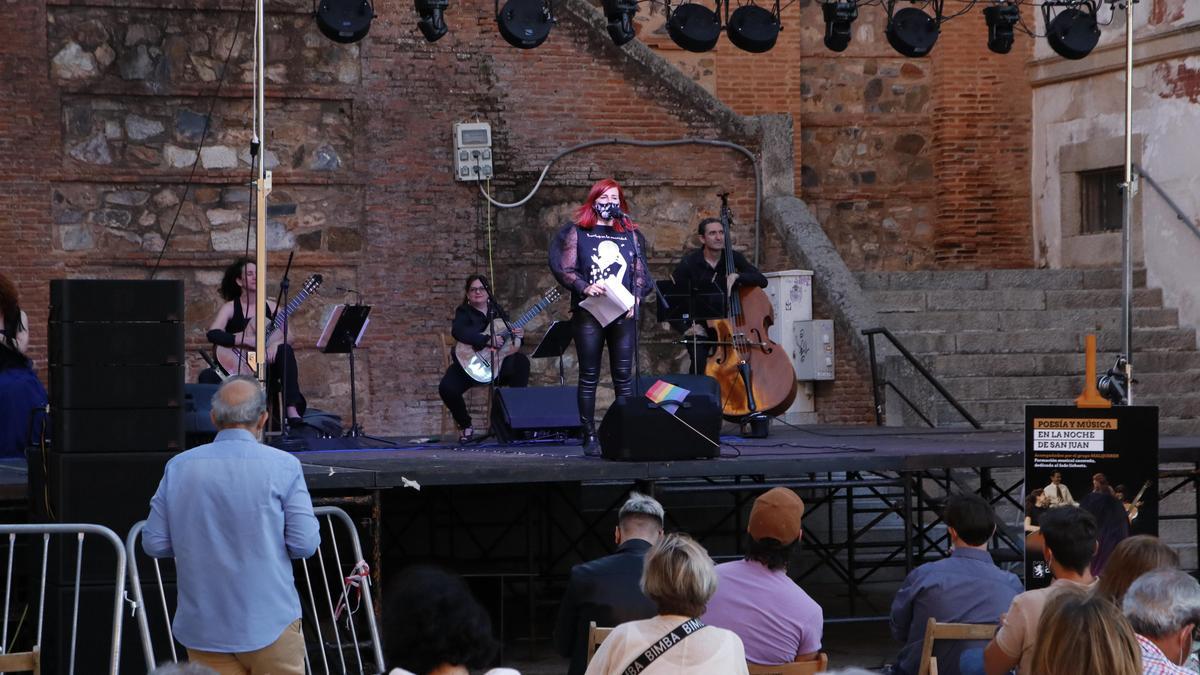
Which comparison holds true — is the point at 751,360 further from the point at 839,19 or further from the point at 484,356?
the point at 839,19

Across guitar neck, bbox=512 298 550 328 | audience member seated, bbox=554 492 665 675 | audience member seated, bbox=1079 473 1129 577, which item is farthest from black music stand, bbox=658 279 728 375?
audience member seated, bbox=554 492 665 675

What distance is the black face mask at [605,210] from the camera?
36.3ft

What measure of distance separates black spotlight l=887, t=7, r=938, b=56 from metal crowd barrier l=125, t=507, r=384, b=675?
6.22 m

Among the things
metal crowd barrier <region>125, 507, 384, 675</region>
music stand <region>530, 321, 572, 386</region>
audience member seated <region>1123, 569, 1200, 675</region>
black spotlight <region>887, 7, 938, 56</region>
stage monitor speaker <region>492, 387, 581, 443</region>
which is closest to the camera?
audience member seated <region>1123, 569, 1200, 675</region>

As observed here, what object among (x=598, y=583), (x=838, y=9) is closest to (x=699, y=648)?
(x=598, y=583)

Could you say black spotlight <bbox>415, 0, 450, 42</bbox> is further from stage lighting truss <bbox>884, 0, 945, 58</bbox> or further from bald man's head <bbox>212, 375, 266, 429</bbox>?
bald man's head <bbox>212, 375, 266, 429</bbox>

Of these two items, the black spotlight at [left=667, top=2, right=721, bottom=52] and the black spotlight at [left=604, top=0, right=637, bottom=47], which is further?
the black spotlight at [left=667, top=2, right=721, bottom=52]

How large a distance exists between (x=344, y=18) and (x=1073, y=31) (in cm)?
596

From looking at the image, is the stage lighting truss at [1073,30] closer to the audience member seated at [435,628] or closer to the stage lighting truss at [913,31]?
the stage lighting truss at [913,31]

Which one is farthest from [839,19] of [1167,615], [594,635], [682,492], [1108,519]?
[1167,615]

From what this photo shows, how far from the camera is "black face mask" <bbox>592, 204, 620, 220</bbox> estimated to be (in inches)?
435

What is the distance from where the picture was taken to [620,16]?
13930mm

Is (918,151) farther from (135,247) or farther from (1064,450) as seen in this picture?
(1064,450)

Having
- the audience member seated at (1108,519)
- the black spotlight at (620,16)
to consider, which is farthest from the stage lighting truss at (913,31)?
the audience member seated at (1108,519)
